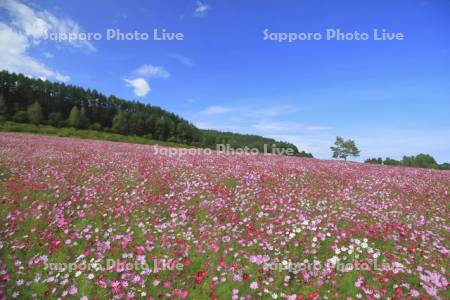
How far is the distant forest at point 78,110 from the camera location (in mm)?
77938

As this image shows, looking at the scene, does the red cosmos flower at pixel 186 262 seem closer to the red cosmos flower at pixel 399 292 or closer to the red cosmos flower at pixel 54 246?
the red cosmos flower at pixel 54 246

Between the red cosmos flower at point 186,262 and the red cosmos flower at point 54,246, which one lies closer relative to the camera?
the red cosmos flower at point 186,262

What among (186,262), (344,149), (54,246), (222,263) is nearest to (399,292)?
(222,263)

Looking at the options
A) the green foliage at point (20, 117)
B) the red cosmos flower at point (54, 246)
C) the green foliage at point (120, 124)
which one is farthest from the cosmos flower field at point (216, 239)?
the green foliage at point (120, 124)

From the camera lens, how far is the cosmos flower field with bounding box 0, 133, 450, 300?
5.21m

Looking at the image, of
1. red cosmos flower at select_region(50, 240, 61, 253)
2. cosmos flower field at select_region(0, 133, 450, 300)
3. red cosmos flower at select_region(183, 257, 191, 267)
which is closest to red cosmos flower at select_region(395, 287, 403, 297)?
cosmos flower field at select_region(0, 133, 450, 300)

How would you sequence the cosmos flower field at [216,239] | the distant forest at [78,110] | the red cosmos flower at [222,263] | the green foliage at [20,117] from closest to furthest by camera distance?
the cosmos flower field at [216,239] < the red cosmos flower at [222,263] < the green foliage at [20,117] < the distant forest at [78,110]

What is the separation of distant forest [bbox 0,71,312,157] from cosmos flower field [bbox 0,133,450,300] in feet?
253

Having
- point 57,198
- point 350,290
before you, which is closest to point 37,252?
point 57,198

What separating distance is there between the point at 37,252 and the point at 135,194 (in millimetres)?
3904

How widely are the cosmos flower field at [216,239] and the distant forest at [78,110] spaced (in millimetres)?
77136

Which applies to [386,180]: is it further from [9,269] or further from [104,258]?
[9,269]

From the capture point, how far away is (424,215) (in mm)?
8750

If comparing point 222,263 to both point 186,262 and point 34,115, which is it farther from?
point 34,115
